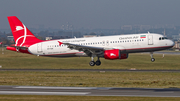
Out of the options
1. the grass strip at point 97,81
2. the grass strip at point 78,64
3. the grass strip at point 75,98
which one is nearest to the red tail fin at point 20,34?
the grass strip at point 78,64

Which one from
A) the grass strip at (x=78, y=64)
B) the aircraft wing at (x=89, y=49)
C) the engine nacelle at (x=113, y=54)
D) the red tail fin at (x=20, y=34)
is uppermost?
the red tail fin at (x=20, y=34)

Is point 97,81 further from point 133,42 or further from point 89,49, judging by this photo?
point 133,42

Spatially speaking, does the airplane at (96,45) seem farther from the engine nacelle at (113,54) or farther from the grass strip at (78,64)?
the grass strip at (78,64)

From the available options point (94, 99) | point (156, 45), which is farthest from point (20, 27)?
point (94, 99)

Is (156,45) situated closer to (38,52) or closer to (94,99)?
(38,52)

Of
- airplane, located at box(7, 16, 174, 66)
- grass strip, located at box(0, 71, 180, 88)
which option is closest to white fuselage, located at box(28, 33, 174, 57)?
airplane, located at box(7, 16, 174, 66)

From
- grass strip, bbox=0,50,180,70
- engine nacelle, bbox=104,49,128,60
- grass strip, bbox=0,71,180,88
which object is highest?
engine nacelle, bbox=104,49,128,60

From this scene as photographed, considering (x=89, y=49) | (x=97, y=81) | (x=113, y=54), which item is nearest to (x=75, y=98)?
(x=97, y=81)

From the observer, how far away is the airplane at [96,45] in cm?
4288

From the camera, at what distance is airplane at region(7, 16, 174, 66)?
141 ft

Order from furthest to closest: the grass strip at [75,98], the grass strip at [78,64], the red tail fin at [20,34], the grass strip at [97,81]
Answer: the grass strip at [78,64]
the red tail fin at [20,34]
the grass strip at [97,81]
the grass strip at [75,98]

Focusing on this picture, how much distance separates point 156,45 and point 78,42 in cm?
1214

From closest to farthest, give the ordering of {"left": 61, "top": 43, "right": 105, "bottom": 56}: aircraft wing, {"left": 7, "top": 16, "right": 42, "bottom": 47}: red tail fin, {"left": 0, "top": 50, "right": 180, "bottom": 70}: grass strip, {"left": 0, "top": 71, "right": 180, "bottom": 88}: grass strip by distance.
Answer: {"left": 0, "top": 71, "right": 180, "bottom": 88}: grass strip
{"left": 61, "top": 43, "right": 105, "bottom": 56}: aircraft wing
{"left": 7, "top": 16, "right": 42, "bottom": 47}: red tail fin
{"left": 0, "top": 50, "right": 180, "bottom": 70}: grass strip

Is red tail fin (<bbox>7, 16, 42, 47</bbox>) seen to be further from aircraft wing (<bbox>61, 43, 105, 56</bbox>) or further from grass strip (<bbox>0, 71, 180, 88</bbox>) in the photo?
grass strip (<bbox>0, 71, 180, 88</bbox>)
